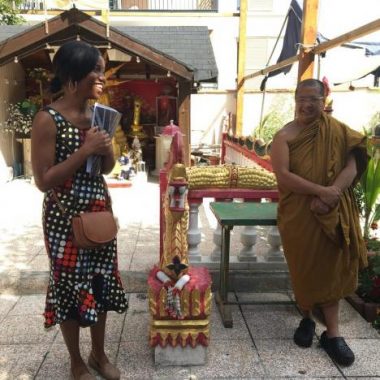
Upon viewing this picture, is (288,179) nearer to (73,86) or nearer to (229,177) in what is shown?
(229,177)

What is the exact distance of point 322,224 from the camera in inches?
100

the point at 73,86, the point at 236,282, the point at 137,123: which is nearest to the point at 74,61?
the point at 73,86

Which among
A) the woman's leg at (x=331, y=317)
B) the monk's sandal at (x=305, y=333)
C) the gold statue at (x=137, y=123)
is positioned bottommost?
the monk's sandal at (x=305, y=333)

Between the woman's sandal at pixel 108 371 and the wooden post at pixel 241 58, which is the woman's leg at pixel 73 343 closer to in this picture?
the woman's sandal at pixel 108 371

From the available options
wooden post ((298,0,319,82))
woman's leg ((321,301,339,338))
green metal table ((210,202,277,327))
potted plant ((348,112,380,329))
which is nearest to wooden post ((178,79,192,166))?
wooden post ((298,0,319,82))

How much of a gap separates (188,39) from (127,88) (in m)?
2.48

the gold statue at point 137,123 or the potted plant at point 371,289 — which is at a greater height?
the gold statue at point 137,123

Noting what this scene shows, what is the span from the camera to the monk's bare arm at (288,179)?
2.48m

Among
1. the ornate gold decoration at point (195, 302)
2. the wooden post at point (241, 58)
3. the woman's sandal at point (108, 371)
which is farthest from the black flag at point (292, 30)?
the woman's sandal at point (108, 371)

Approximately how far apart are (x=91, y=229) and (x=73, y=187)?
24 centimetres

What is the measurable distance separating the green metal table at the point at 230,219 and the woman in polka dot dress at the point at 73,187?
101 cm

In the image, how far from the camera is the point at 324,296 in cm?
266

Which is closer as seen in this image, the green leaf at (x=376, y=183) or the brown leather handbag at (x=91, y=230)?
the brown leather handbag at (x=91, y=230)

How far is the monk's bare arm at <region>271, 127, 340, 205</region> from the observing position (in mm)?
2484
